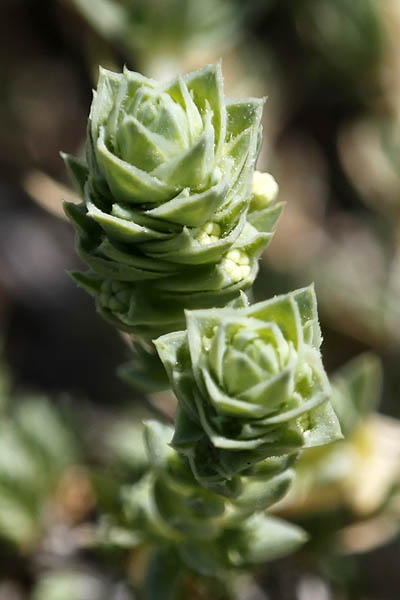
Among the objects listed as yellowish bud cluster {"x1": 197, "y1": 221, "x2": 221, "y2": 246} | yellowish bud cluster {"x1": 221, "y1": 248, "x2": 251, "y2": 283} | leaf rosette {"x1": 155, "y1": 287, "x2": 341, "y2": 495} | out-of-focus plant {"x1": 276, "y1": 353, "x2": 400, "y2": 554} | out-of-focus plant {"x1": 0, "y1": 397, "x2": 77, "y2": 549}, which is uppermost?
yellowish bud cluster {"x1": 197, "y1": 221, "x2": 221, "y2": 246}

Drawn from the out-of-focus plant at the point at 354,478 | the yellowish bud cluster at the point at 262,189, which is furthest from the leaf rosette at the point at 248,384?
the out-of-focus plant at the point at 354,478

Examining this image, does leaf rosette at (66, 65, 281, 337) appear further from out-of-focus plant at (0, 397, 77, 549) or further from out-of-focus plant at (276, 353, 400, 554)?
out-of-focus plant at (0, 397, 77, 549)

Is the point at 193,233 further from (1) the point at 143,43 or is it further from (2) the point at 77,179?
(1) the point at 143,43

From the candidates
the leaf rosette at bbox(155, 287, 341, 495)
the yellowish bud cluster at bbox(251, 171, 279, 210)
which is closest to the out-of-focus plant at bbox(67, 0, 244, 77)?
the yellowish bud cluster at bbox(251, 171, 279, 210)

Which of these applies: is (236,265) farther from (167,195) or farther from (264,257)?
(264,257)

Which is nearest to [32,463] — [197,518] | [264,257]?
[197,518]
